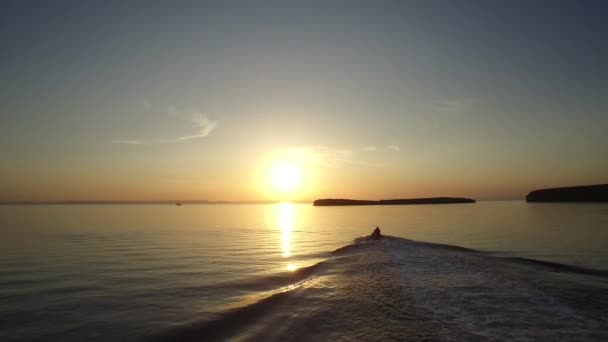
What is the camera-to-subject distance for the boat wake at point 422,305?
9234mm

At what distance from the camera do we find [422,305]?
458 inches

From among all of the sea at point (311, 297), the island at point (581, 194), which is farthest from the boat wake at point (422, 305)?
the island at point (581, 194)

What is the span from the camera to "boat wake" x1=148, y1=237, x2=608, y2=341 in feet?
30.3

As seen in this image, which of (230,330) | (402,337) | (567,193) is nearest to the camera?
(402,337)

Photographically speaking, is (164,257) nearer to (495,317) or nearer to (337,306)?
(337,306)

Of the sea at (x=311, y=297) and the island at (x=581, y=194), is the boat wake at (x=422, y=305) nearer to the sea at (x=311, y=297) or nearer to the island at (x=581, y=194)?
the sea at (x=311, y=297)

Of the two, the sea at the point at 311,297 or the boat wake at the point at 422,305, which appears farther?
the sea at the point at 311,297

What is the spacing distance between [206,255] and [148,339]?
17484mm

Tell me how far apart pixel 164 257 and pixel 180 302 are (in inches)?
537

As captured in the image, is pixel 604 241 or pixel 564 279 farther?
pixel 604 241

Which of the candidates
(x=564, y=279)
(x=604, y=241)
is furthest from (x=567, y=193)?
(x=564, y=279)

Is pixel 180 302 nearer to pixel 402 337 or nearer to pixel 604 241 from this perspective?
pixel 402 337

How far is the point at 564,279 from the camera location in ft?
50.7

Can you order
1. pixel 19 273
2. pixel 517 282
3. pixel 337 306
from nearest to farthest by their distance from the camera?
pixel 337 306 < pixel 517 282 < pixel 19 273
